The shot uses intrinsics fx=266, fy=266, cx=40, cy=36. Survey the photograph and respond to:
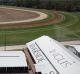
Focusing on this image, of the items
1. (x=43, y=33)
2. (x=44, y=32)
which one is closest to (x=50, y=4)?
(x=44, y=32)

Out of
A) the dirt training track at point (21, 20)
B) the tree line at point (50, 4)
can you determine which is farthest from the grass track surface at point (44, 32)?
the tree line at point (50, 4)

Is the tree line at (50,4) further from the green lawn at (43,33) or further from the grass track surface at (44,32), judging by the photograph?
the green lawn at (43,33)

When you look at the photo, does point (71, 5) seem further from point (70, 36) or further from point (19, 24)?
point (70, 36)

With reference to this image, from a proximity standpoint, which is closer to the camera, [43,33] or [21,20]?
[43,33]

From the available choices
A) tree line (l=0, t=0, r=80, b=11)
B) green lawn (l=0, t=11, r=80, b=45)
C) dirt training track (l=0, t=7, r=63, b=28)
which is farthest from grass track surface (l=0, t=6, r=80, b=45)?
tree line (l=0, t=0, r=80, b=11)

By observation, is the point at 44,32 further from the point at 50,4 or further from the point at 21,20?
the point at 50,4

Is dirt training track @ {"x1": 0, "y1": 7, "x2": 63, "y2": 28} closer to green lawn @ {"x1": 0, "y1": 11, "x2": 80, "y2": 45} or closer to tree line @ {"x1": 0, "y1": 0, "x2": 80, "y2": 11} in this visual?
green lawn @ {"x1": 0, "y1": 11, "x2": 80, "y2": 45}

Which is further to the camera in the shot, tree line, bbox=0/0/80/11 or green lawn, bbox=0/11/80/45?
tree line, bbox=0/0/80/11
